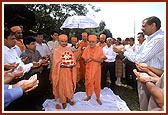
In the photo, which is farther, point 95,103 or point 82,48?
point 82,48

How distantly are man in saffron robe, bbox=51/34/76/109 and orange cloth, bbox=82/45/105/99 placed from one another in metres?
0.15

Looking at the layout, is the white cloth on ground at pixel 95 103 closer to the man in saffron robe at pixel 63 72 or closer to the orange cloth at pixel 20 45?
the man in saffron robe at pixel 63 72

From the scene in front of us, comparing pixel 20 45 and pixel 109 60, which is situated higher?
pixel 20 45

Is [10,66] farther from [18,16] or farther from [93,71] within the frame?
[93,71]

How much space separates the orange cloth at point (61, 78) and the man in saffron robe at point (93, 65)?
156mm

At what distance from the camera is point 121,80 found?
3.42 m

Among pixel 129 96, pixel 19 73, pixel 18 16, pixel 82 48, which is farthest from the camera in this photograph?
pixel 82 48

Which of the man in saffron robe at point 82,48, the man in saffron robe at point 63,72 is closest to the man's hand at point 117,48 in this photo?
the man in saffron robe at point 82,48

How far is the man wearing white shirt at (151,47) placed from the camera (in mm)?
Result: 2767

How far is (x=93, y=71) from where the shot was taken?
336 centimetres

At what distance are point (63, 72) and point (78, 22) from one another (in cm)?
55

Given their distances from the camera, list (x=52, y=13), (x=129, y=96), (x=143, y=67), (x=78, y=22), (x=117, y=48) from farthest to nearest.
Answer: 1. (x=117, y=48)
2. (x=129, y=96)
3. (x=78, y=22)
4. (x=52, y=13)
5. (x=143, y=67)

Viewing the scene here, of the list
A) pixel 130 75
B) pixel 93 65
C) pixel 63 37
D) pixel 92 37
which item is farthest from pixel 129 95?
pixel 63 37

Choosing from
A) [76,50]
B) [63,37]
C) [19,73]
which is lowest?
[19,73]
